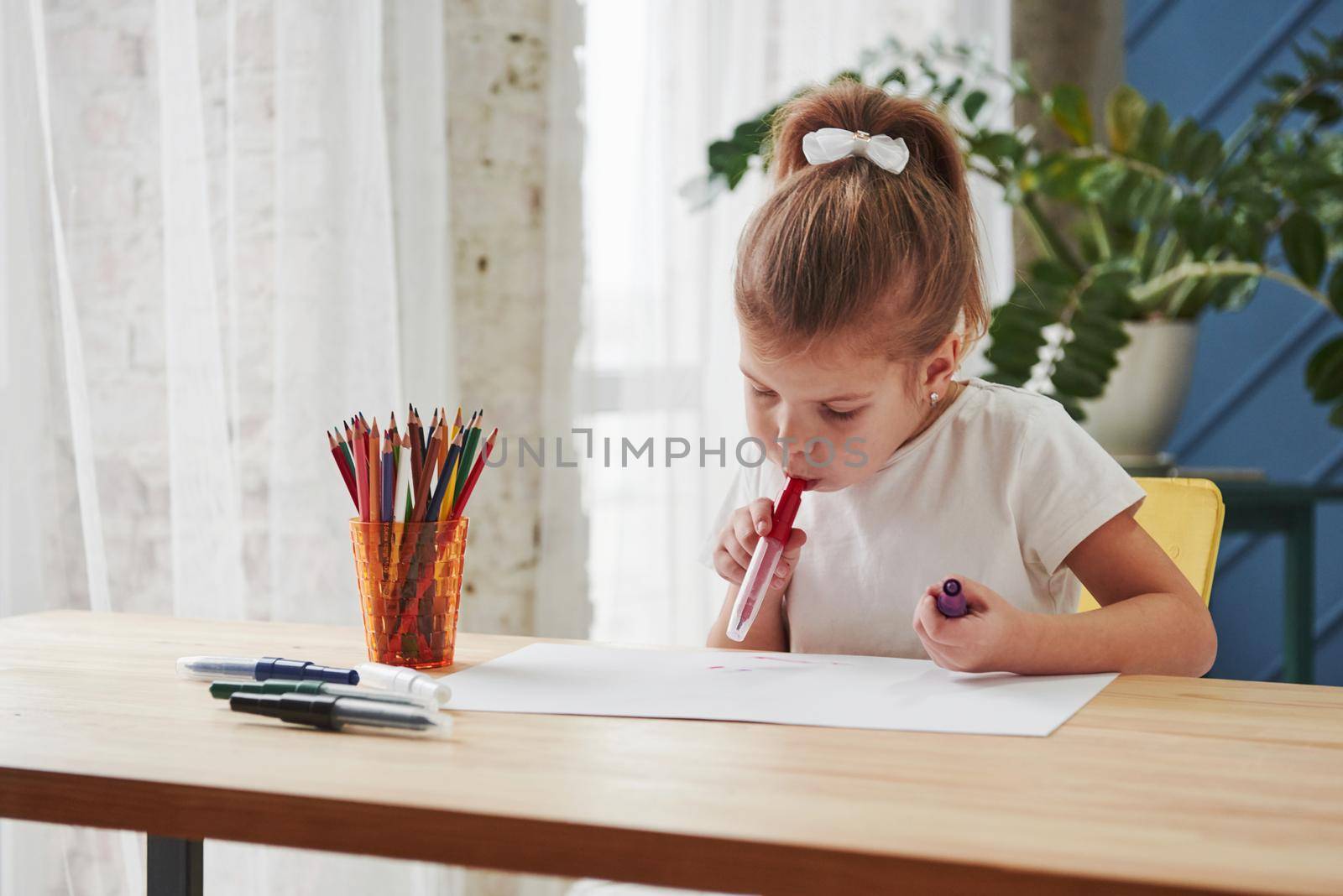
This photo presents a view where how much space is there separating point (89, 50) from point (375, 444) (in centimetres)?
97

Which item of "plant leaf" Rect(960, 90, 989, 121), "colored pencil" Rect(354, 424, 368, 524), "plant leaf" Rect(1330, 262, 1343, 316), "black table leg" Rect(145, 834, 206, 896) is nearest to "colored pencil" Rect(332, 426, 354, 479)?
"colored pencil" Rect(354, 424, 368, 524)

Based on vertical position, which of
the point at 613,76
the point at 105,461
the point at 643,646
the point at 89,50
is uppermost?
the point at 613,76

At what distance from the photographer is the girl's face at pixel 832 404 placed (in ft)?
3.53

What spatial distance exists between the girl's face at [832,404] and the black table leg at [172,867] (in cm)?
57

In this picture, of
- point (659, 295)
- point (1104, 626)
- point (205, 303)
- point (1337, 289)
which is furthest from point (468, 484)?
point (1337, 289)

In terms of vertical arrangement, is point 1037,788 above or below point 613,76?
below

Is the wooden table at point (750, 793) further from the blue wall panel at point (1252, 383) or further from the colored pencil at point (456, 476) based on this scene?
the blue wall panel at point (1252, 383)

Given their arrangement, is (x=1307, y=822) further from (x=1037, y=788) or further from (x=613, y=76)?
(x=613, y=76)

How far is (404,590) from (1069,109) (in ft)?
6.83

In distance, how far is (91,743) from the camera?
0.73 meters

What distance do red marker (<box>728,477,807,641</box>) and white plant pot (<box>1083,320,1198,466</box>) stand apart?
1.56 meters

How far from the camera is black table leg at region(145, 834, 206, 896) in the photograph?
87cm

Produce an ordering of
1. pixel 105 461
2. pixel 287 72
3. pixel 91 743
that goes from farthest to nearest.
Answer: pixel 287 72 → pixel 105 461 → pixel 91 743

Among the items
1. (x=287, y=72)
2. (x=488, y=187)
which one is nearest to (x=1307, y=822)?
(x=287, y=72)
